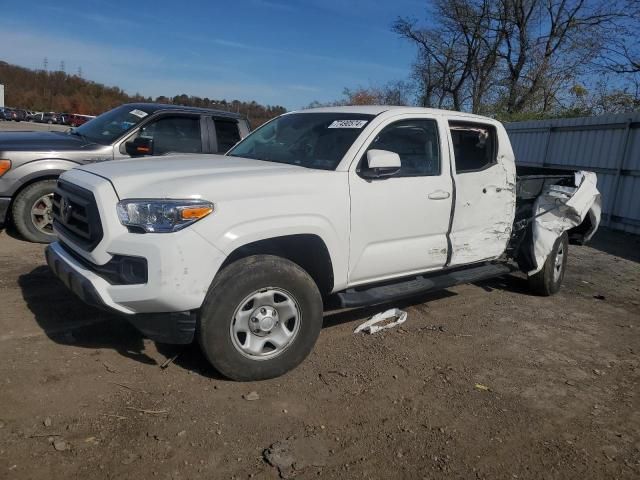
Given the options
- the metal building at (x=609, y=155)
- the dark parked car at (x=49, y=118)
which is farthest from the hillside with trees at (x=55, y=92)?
the metal building at (x=609, y=155)

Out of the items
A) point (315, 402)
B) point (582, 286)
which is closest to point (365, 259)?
point (315, 402)

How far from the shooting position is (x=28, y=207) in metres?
6.23

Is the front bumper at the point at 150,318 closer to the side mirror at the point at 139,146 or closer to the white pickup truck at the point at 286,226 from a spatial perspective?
the white pickup truck at the point at 286,226

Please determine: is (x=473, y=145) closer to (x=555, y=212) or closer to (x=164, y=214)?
(x=555, y=212)

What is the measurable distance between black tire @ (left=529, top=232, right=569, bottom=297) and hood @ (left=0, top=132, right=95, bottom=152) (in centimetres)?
564

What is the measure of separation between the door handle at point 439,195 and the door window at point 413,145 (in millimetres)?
168

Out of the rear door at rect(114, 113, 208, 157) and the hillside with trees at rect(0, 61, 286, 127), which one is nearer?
the rear door at rect(114, 113, 208, 157)

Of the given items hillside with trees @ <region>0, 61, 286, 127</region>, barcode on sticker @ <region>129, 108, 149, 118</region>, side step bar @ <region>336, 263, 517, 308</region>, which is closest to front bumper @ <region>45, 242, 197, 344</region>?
side step bar @ <region>336, 263, 517, 308</region>

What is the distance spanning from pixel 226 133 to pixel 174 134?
2.31 feet

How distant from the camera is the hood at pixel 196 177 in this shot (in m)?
3.18

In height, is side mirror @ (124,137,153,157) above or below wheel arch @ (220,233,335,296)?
above

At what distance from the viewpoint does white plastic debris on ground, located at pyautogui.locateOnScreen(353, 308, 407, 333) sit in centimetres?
459

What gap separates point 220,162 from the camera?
4004 mm

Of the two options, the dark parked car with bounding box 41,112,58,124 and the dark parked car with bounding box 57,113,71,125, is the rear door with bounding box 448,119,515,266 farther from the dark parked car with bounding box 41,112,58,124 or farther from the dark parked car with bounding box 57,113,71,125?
the dark parked car with bounding box 41,112,58,124
